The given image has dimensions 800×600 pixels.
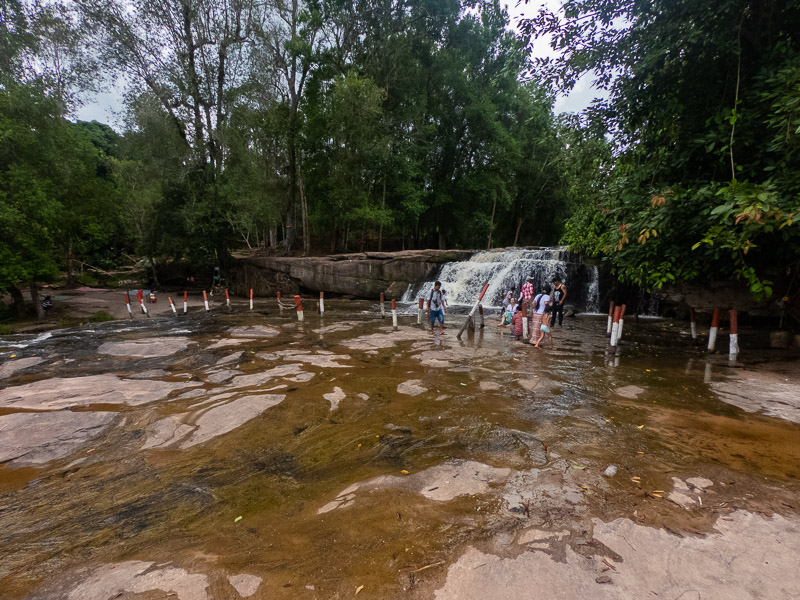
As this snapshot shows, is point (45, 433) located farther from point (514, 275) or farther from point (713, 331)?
point (514, 275)

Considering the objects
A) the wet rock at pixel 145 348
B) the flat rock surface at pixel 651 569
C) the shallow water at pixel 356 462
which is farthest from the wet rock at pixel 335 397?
the wet rock at pixel 145 348

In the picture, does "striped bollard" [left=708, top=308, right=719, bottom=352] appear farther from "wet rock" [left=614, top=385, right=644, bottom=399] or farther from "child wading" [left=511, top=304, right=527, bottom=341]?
"child wading" [left=511, top=304, right=527, bottom=341]

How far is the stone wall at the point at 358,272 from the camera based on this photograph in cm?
2231

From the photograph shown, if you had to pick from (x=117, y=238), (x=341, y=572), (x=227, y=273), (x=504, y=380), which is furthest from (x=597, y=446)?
(x=117, y=238)

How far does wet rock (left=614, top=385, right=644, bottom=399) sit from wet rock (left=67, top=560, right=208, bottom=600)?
20.1 ft

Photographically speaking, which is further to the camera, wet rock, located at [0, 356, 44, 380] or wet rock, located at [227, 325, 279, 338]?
wet rock, located at [227, 325, 279, 338]

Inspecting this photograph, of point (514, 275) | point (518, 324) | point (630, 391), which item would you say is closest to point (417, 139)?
point (514, 275)

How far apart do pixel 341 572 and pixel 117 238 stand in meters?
43.5

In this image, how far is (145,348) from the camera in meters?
9.40

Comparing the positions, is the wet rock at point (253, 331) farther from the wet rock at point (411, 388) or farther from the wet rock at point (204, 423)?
the wet rock at point (411, 388)

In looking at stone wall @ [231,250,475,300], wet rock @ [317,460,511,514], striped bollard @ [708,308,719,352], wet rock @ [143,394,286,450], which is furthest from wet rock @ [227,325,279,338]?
striped bollard @ [708,308,719,352]

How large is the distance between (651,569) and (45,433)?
6582 millimetres

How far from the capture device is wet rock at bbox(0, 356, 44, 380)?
24.6ft

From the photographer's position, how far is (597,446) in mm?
4074
